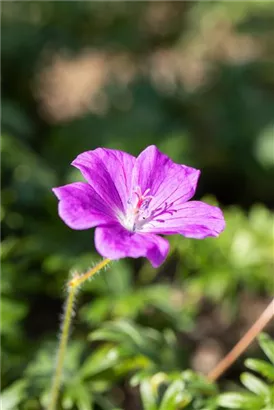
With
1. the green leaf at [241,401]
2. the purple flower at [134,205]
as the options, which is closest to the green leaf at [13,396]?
the green leaf at [241,401]

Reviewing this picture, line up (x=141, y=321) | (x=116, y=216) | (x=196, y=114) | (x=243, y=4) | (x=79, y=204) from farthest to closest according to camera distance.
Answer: (x=243, y=4)
(x=196, y=114)
(x=141, y=321)
(x=116, y=216)
(x=79, y=204)

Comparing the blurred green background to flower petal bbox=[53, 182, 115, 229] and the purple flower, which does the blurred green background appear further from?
flower petal bbox=[53, 182, 115, 229]

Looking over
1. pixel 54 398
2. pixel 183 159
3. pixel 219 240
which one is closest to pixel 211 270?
pixel 219 240

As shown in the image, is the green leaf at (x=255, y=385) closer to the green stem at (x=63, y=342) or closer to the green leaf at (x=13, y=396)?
the green stem at (x=63, y=342)

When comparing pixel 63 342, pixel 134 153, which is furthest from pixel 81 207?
pixel 134 153

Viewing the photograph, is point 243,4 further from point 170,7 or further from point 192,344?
point 192,344

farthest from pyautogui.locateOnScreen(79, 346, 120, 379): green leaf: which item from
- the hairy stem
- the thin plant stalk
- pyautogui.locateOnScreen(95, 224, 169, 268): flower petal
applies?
pyautogui.locateOnScreen(95, 224, 169, 268): flower petal
